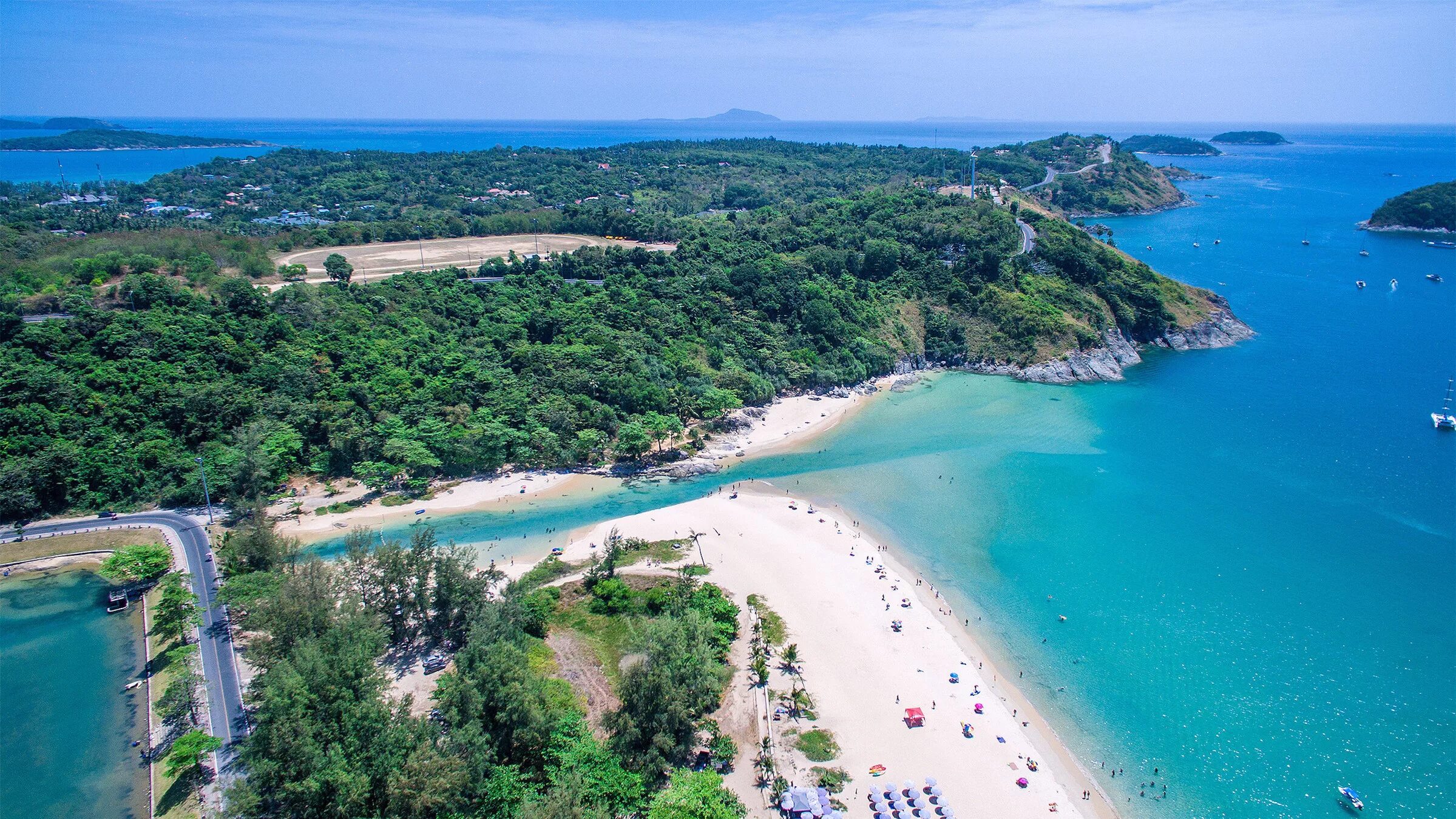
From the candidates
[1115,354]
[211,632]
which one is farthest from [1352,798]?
[1115,354]

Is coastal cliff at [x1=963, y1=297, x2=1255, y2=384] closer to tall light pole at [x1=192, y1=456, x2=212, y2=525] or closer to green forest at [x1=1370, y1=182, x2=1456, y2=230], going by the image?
tall light pole at [x1=192, y1=456, x2=212, y2=525]

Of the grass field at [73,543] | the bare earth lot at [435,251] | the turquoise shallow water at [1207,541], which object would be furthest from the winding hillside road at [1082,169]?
the grass field at [73,543]

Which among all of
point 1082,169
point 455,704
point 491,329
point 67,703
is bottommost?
point 67,703

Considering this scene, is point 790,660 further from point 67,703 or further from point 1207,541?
point 67,703

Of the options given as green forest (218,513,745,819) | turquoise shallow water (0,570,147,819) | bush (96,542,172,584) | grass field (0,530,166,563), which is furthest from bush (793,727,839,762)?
grass field (0,530,166,563)

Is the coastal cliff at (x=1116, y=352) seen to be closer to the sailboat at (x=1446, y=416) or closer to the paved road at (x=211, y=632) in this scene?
the sailboat at (x=1446, y=416)

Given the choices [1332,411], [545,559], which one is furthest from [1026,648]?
[1332,411]

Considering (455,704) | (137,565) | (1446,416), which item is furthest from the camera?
(1446,416)
